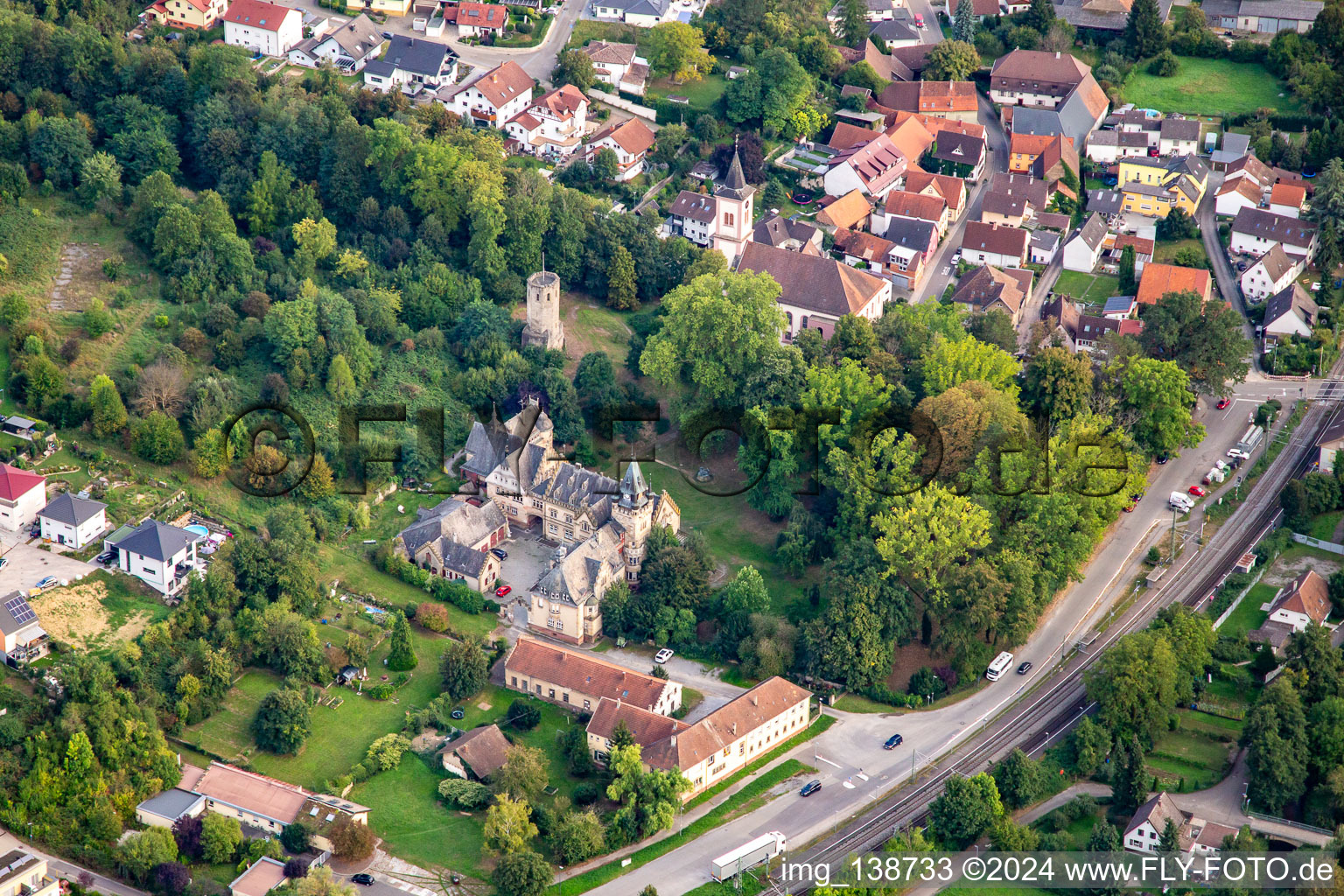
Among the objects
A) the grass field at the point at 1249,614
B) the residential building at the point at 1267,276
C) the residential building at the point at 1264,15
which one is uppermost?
the residential building at the point at 1264,15

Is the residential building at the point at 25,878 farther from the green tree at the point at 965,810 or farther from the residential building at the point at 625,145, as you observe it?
the residential building at the point at 625,145

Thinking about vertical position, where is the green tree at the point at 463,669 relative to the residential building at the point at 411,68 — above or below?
below

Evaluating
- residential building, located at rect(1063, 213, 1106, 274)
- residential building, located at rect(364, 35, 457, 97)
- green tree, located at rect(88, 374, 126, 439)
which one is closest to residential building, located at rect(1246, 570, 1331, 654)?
residential building, located at rect(1063, 213, 1106, 274)

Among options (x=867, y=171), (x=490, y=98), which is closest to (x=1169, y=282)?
(x=867, y=171)

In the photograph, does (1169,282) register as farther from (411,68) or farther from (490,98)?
(411,68)

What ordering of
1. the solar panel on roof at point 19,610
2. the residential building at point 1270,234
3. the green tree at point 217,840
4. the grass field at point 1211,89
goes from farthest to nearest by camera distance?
the grass field at point 1211,89, the residential building at point 1270,234, the solar panel on roof at point 19,610, the green tree at point 217,840

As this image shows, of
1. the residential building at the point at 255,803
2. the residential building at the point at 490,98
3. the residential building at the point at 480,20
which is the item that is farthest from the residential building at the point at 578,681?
the residential building at the point at 480,20
